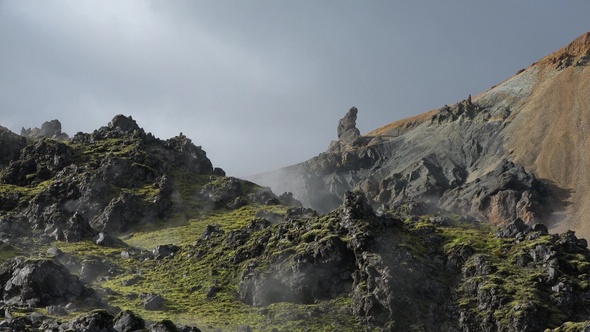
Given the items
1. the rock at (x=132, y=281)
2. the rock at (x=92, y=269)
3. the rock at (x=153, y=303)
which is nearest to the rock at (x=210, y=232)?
the rock at (x=132, y=281)

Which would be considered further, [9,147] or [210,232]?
[9,147]

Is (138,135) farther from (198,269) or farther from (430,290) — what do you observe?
(430,290)

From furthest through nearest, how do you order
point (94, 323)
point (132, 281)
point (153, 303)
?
point (132, 281)
point (153, 303)
point (94, 323)

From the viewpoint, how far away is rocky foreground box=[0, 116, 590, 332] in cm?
7606

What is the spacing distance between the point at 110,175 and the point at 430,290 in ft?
274

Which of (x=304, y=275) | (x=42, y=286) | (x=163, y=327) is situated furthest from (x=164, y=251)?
(x=163, y=327)

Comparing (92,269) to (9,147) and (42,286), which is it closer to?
(42,286)

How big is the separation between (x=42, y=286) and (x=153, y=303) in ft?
41.8

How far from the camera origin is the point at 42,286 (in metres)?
77.5

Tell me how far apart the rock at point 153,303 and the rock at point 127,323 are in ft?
103

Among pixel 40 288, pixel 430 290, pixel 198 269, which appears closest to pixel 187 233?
pixel 198 269

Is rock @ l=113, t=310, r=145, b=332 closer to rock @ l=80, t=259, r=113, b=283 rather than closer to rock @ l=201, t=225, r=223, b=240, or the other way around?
rock @ l=80, t=259, r=113, b=283

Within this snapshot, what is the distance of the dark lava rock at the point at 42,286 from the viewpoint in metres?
77.0

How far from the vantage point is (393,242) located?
87.1m
